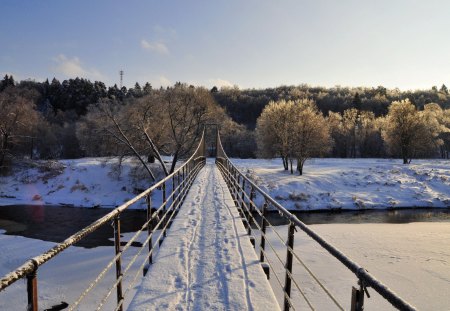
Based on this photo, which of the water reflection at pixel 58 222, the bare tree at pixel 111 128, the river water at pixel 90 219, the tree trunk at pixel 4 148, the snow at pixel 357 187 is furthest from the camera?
the tree trunk at pixel 4 148

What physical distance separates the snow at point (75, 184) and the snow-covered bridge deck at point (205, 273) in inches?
891

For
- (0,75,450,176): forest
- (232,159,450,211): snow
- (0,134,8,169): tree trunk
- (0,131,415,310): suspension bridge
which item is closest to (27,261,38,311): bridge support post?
(0,131,415,310): suspension bridge

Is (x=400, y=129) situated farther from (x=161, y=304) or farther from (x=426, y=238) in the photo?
(x=161, y=304)

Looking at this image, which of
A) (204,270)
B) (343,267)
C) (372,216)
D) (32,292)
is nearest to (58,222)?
(343,267)

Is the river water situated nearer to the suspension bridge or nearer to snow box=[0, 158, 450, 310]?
snow box=[0, 158, 450, 310]

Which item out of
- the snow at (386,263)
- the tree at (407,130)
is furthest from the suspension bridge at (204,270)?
the tree at (407,130)

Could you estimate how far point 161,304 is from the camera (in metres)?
3.60

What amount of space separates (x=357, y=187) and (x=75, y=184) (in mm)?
25881

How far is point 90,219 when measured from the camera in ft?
75.5

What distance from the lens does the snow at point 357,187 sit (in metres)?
28.4

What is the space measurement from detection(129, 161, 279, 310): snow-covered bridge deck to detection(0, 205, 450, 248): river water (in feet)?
35.9

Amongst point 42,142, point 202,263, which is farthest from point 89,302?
point 42,142

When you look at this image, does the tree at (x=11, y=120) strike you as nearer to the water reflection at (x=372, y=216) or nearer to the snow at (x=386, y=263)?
the water reflection at (x=372, y=216)

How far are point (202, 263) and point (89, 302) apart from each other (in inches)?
229
